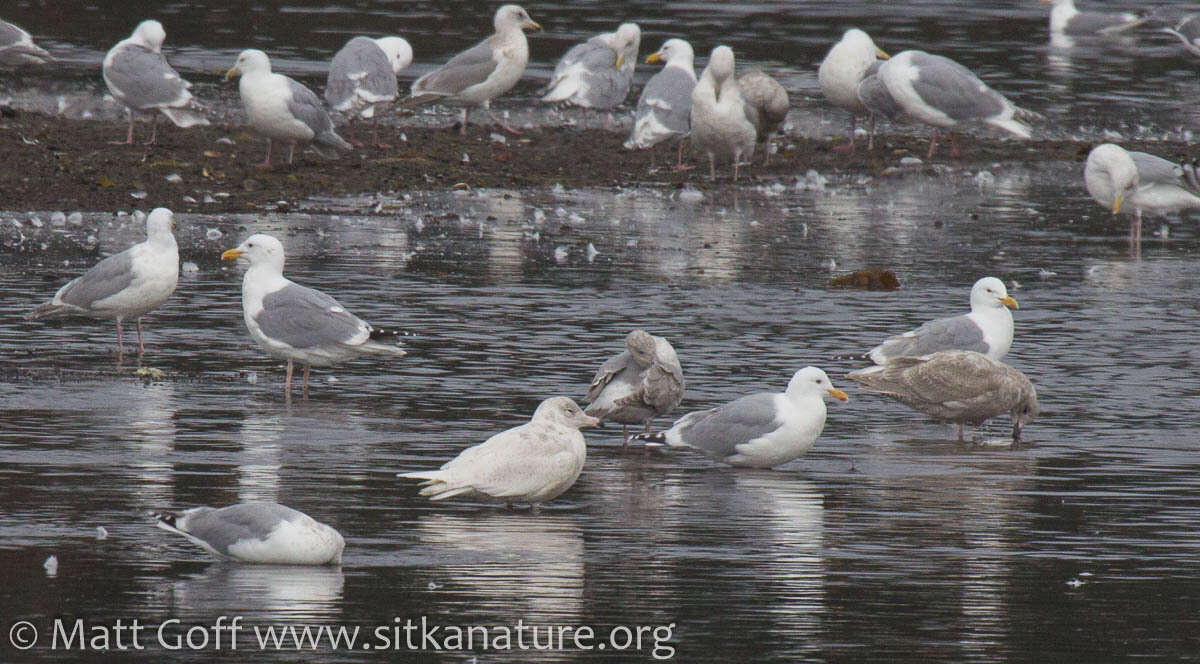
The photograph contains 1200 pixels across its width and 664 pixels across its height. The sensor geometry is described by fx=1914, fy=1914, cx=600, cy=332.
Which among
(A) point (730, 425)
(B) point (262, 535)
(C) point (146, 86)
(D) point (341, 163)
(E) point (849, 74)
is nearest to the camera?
(B) point (262, 535)

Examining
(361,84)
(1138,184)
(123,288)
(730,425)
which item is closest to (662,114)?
(361,84)

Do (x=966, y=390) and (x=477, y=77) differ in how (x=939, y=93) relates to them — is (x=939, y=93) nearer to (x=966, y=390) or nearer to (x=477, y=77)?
(x=477, y=77)

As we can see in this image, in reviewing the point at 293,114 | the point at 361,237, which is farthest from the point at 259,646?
the point at 293,114

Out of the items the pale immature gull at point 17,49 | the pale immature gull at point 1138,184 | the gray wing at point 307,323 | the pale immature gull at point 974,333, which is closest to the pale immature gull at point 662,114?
the pale immature gull at point 1138,184

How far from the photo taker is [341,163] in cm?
1997

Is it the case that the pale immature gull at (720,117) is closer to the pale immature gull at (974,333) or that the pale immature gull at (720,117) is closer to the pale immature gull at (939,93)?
the pale immature gull at (939,93)

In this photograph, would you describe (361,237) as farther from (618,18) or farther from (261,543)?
(618,18)

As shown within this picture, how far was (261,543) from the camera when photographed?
7512 mm

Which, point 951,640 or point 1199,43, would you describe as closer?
point 951,640

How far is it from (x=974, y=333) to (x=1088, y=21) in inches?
873

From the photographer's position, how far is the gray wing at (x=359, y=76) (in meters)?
21.5

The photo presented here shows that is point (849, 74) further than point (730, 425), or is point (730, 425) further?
point (849, 74)

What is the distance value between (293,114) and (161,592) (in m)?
12.1

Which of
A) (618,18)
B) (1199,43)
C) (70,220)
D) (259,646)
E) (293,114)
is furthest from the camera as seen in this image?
(618,18)
